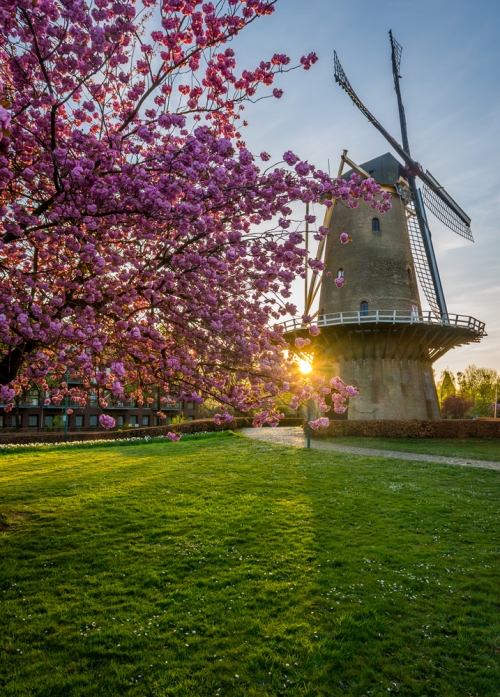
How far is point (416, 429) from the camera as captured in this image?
93.6 feet

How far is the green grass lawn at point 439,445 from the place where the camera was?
72.3ft

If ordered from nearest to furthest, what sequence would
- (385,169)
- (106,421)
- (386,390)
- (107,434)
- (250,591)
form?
(250,591)
(106,421)
(386,390)
(107,434)
(385,169)

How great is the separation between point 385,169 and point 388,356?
16.4 meters

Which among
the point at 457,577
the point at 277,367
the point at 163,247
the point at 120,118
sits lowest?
the point at 457,577

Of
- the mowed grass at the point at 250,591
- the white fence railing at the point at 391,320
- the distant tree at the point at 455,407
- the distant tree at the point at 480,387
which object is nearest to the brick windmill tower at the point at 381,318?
the white fence railing at the point at 391,320

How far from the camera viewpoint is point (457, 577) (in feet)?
24.5

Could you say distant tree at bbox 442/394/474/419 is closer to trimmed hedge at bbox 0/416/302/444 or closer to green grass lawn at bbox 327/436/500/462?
green grass lawn at bbox 327/436/500/462

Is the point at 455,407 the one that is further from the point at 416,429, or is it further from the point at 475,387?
the point at 416,429

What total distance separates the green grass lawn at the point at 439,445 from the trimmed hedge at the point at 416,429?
1.89 feet

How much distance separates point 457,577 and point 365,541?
6.23 feet

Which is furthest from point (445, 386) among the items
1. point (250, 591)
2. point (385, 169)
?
point (250, 591)

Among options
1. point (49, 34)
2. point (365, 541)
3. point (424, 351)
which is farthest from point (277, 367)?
point (424, 351)

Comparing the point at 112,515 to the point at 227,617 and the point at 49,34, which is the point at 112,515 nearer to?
the point at 227,617

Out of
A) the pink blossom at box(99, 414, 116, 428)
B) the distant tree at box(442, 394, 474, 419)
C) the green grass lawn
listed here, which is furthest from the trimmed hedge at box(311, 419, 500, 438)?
the distant tree at box(442, 394, 474, 419)
